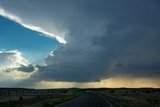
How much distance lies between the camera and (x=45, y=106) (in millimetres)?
39688

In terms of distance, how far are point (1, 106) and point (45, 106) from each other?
1562 cm

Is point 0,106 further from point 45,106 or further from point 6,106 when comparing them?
point 45,106

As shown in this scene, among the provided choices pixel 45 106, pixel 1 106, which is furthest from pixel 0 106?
pixel 45 106

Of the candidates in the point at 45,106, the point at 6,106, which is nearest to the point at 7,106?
the point at 6,106

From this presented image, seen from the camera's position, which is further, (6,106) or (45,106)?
(6,106)

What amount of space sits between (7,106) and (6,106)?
18cm

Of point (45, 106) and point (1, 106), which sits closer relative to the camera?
point (45, 106)

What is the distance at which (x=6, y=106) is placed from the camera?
53.8 m

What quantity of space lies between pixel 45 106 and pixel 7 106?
52.1 feet

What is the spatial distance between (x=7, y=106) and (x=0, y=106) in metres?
1.18

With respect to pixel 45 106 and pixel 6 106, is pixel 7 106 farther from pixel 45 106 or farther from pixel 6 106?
pixel 45 106

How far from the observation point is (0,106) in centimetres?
5294

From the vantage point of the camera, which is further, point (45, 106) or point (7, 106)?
point (7, 106)

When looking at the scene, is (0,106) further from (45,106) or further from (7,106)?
(45,106)
